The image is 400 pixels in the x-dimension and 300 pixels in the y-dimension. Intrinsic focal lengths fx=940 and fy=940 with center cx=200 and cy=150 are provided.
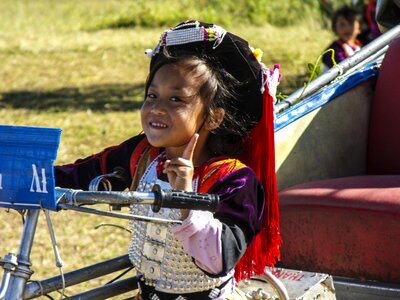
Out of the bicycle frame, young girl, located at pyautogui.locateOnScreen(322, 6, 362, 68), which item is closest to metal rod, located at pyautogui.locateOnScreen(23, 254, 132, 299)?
the bicycle frame

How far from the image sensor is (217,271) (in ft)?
8.00

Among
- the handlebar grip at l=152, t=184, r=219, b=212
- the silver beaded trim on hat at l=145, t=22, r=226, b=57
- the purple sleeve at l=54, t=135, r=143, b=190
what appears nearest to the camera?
the handlebar grip at l=152, t=184, r=219, b=212

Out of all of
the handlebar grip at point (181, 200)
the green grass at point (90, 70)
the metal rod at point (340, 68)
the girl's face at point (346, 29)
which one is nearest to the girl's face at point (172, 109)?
the handlebar grip at point (181, 200)

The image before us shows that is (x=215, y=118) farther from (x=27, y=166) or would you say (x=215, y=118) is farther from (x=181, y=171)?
(x=27, y=166)

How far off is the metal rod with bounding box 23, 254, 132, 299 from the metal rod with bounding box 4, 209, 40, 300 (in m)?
0.11

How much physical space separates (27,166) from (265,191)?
789 millimetres

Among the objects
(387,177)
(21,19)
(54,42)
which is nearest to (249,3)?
(54,42)

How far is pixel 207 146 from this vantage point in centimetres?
281

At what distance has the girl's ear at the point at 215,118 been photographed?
2740mm

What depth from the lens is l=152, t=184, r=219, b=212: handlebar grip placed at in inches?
86.0

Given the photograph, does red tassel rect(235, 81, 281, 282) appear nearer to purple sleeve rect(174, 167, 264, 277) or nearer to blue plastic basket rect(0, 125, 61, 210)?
purple sleeve rect(174, 167, 264, 277)

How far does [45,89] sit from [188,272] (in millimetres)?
8292

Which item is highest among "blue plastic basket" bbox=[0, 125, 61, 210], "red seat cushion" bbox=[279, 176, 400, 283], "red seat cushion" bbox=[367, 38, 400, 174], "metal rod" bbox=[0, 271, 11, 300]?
"red seat cushion" bbox=[367, 38, 400, 174]

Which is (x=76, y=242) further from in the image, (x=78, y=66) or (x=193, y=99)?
(x=78, y=66)
